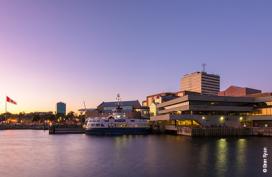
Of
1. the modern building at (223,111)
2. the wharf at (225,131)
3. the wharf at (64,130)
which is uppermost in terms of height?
the modern building at (223,111)

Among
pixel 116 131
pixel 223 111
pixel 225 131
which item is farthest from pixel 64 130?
pixel 225 131

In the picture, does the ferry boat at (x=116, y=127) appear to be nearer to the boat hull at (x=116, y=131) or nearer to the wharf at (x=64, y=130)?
the boat hull at (x=116, y=131)

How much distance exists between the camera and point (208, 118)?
16088 cm

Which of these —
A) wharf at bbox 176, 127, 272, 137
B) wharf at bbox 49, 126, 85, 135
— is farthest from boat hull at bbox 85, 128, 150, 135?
wharf at bbox 49, 126, 85, 135

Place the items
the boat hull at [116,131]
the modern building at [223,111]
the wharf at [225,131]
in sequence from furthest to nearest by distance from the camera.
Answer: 1. the boat hull at [116,131]
2. the modern building at [223,111]
3. the wharf at [225,131]

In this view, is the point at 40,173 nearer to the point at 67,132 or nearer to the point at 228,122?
the point at 228,122

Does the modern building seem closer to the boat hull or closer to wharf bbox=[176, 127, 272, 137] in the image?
wharf bbox=[176, 127, 272, 137]

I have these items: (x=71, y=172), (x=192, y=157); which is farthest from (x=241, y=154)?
(x=71, y=172)

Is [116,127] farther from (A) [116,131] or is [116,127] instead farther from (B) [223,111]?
(B) [223,111]

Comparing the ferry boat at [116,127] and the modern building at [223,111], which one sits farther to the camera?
the ferry boat at [116,127]

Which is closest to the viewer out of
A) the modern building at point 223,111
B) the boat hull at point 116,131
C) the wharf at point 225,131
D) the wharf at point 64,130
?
the wharf at point 225,131

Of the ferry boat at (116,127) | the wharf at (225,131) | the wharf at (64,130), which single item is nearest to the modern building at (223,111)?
the wharf at (225,131)

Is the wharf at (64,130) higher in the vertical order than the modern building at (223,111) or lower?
lower

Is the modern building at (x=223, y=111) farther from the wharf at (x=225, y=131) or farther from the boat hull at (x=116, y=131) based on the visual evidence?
the boat hull at (x=116, y=131)
